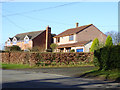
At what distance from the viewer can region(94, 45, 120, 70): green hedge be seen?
17047 mm

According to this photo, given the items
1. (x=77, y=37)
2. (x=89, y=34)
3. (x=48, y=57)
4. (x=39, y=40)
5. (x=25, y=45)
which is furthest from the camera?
(x=25, y=45)

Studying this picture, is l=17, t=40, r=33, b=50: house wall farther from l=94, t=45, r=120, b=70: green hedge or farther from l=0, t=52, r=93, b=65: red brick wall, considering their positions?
l=94, t=45, r=120, b=70: green hedge

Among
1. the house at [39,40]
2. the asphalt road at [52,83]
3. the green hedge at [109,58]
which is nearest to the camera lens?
the asphalt road at [52,83]

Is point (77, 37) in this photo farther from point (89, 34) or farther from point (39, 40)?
point (39, 40)

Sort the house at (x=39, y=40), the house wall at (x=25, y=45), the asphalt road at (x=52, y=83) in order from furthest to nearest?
the house at (x=39, y=40) → the house wall at (x=25, y=45) → the asphalt road at (x=52, y=83)

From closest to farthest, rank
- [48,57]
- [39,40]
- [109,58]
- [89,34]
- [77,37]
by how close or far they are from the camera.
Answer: [109,58]
[48,57]
[77,37]
[89,34]
[39,40]

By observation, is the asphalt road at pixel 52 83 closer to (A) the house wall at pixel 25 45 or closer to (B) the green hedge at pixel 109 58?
(B) the green hedge at pixel 109 58

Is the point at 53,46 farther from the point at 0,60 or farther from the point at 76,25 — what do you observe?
the point at 0,60

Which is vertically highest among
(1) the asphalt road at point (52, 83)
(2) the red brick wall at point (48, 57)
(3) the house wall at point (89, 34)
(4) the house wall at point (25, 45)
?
(3) the house wall at point (89, 34)

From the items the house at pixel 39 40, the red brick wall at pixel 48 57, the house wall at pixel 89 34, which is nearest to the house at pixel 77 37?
the house wall at pixel 89 34

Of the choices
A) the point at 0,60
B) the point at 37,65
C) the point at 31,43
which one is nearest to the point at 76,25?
the point at 31,43

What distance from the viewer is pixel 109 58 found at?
58.1ft

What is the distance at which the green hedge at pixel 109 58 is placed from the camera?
17.0 meters

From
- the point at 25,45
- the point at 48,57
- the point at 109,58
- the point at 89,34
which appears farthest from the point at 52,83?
the point at 25,45
